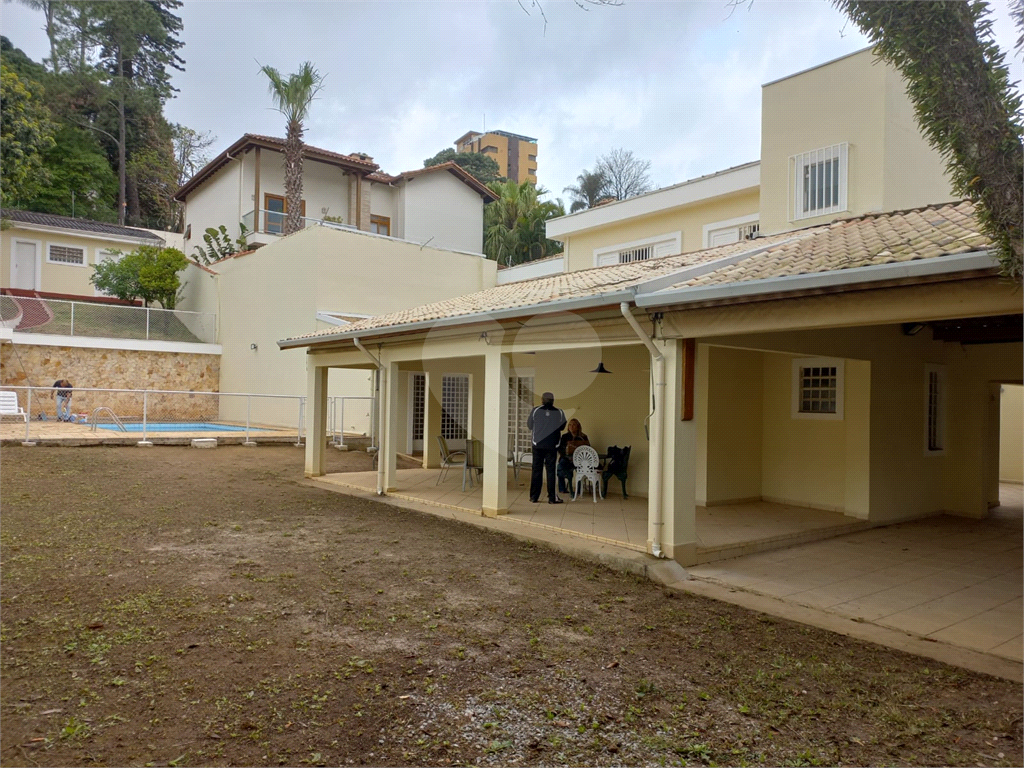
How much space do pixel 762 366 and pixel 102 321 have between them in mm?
21811

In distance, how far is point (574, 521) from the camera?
8.84m

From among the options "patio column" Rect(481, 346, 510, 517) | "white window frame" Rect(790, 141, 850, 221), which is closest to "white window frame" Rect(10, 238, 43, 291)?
"patio column" Rect(481, 346, 510, 517)

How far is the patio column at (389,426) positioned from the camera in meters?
11.3

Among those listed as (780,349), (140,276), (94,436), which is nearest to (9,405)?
(94,436)

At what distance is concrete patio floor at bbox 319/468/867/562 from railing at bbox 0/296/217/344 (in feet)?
52.1

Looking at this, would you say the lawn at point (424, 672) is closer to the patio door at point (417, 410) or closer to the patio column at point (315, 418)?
the patio column at point (315, 418)

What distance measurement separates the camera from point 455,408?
16141mm

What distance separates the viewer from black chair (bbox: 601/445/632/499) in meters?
10.9

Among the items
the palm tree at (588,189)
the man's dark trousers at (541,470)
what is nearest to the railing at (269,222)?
the man's dark trousers at (541,470)

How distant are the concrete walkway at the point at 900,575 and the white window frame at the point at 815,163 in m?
5.79

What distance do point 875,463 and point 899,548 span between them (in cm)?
166

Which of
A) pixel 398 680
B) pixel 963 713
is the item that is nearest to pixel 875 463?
pixel 963 713

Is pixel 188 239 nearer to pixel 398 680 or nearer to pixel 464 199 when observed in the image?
pixel 464 199

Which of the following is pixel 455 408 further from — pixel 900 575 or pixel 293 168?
pixel 293 168
